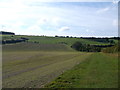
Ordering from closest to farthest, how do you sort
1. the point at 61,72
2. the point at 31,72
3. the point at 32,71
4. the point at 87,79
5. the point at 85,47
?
the point at 87,79, the point at 61,72, the point at 31,72, the point at 32,71, the point at 85,47

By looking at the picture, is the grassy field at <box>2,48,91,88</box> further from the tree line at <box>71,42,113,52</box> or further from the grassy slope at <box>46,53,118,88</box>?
the tree line at <box>71,42,113,52</box>

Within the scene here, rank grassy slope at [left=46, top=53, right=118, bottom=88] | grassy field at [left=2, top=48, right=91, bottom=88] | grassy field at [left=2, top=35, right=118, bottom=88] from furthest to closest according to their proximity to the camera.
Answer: grassy field at [left=2, top=48, right=91, bottom=88] < grassy field at [left=2, top=35, right=118, bottom=88] < grassy slope at [left=46, top=53, right=118, bottom=88]

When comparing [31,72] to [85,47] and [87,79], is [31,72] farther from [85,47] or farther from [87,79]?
[85,47]

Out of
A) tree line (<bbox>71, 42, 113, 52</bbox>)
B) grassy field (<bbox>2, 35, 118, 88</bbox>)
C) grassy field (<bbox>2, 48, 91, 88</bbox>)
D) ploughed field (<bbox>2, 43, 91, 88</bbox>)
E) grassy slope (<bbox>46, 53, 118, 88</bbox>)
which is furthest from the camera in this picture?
tree line (<bbox>71, 42, 113, 52</bbox>)

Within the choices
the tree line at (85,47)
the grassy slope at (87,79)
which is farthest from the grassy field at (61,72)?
the tree line at (85,47)

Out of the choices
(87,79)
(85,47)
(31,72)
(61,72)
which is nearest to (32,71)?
(31,72)

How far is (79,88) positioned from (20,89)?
11.1 ft

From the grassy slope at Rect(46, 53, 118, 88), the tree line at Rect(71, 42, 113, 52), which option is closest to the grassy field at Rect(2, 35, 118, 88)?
the grassy slope at Rect(46, 53, 118, 88)

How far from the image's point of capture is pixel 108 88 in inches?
595

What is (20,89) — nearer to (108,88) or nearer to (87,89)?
(87,89)

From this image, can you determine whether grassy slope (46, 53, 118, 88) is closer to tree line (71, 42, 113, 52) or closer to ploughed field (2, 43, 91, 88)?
ploughed field (2, 43, 91, 88)

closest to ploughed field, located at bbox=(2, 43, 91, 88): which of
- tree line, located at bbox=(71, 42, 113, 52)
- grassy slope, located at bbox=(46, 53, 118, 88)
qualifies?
grassy slope, located at bbox=(46, 53, 118, 88)

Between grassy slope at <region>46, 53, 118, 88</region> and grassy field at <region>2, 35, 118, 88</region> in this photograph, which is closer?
grassy slope at <region>46, 53, 118, 88</region>

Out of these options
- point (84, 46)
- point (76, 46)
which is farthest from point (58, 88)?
point (84, 46)
